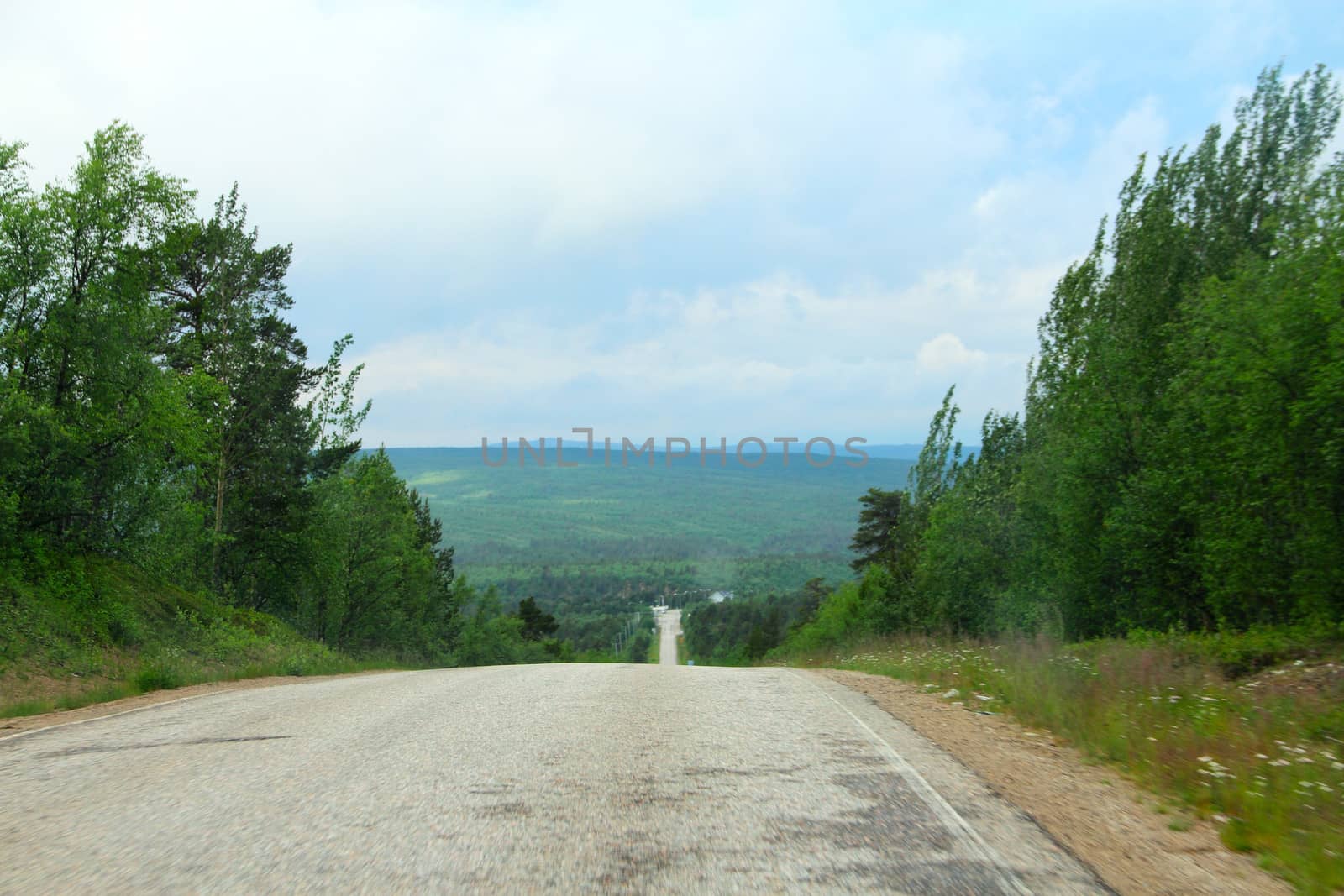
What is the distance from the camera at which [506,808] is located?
5.91m

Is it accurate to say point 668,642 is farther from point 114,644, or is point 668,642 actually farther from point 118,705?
point 118,705

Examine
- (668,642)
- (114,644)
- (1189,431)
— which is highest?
(1189,431)

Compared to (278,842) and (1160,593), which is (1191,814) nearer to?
(278,842)

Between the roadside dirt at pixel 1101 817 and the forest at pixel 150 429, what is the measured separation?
1687cm

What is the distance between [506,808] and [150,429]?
20.7 m

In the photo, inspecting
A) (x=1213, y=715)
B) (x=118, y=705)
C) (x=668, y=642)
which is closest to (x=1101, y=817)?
(x=1213, y=715)

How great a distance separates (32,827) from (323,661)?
18052 mm

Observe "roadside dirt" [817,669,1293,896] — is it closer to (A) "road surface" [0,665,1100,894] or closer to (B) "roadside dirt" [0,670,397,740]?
(A) "road surface" [0,665,1100,894]

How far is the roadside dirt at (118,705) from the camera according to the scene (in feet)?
33.4

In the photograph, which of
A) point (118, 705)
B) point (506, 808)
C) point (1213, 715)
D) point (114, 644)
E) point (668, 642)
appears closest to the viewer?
point (506, 808)

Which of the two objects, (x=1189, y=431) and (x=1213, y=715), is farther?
(x=1189, y=431)

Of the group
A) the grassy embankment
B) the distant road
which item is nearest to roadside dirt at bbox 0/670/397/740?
the grassy embankment

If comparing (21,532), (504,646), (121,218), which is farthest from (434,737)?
Answer: (504,646)

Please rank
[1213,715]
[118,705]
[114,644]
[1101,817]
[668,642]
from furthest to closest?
1. [668,642]
2. [114,644]
3. [118,705]
4. [1213,715]
5. [1101,817]
